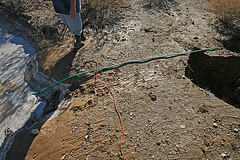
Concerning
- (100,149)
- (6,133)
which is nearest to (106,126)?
(100,149)

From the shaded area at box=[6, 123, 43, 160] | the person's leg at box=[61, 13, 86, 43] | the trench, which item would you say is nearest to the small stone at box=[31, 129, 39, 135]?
the shaded area at box=[6, 123, 43, 160]

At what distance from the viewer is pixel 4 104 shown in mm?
3146

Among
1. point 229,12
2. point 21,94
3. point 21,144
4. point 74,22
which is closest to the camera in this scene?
point 21,144

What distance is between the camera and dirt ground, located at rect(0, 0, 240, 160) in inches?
81.0

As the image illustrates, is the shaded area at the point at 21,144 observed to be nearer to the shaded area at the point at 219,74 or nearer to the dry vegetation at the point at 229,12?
the shaded area at the point at 219,74

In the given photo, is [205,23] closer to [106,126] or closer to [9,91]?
[106,126]

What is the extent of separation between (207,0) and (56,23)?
5125mm

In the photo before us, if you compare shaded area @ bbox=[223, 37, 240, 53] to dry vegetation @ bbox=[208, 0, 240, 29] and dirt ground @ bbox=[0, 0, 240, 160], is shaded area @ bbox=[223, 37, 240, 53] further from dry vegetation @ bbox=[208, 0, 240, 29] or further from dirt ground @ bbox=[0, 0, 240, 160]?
dry vegetation @ bbox=[208, 0, 240, 29]

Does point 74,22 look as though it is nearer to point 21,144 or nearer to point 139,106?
point 139,106

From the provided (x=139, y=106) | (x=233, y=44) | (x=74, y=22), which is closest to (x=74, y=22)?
(x=74, y=22)

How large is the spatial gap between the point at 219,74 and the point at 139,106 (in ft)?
8.00

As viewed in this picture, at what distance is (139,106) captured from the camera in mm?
2467

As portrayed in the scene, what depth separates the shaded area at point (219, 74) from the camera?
137 inches

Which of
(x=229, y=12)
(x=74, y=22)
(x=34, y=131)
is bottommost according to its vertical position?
(x=34, y=131)
